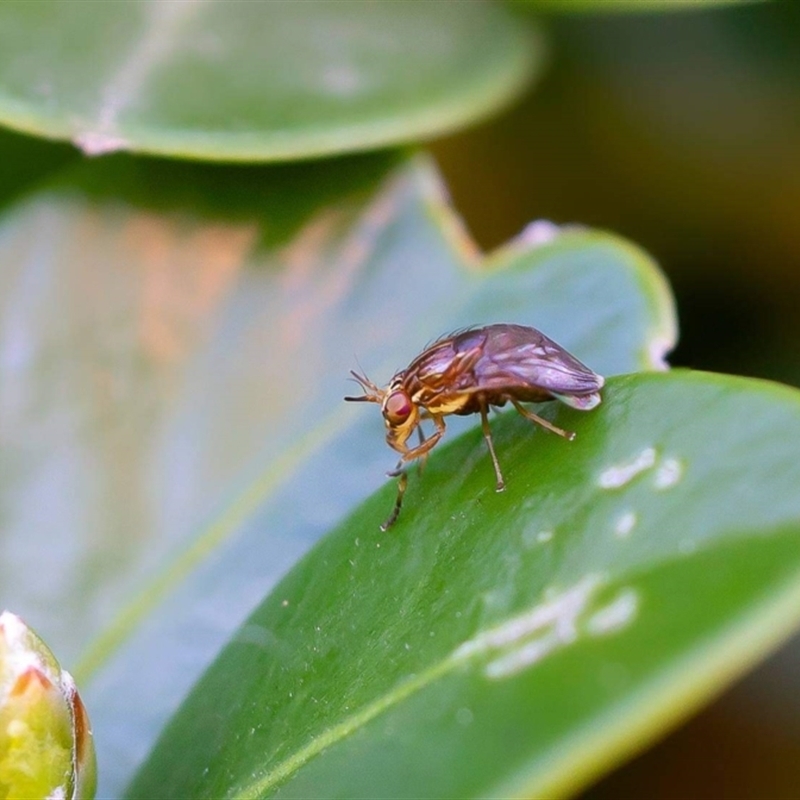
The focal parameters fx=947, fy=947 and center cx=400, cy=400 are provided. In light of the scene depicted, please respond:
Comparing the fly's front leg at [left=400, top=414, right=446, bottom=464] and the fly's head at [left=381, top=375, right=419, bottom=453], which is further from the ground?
the fly's head at [left=381, top=375, right=419, bottom=453]

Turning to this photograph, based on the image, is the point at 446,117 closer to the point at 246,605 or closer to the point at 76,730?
the point at 246,605

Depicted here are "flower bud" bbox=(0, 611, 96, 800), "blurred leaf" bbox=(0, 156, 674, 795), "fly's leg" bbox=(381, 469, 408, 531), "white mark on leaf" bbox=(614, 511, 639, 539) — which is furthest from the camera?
"blurred leaf" bbox=(0, 156, 674, 795)

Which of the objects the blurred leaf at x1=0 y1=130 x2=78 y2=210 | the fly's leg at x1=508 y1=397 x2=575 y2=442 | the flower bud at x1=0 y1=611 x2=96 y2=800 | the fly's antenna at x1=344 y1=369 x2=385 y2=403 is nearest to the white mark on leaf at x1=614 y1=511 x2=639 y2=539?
the fly's leg at x1=508 y1=397 x2=575 y2=442

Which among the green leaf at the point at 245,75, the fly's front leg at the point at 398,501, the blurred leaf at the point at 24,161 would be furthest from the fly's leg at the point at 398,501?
the blurred leaf at the point at 24,161

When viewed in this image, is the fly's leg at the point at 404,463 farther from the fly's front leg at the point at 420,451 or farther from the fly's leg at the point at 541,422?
the fly's leg at the point at 541,422

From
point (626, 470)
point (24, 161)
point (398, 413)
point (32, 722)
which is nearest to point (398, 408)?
point (398, 413)

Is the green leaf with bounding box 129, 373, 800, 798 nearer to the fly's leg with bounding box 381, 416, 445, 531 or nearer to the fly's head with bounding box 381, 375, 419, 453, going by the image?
the fly's leg with bounding box 381, 416, 445, 531

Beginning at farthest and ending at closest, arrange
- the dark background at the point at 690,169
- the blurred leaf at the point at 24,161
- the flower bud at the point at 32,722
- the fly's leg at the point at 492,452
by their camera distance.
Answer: the dark background at the point at 690,169
the blurred leaf at the point at 24,161
the fly's leg at the point at 492,452
the flower bud at the point at 32,722
